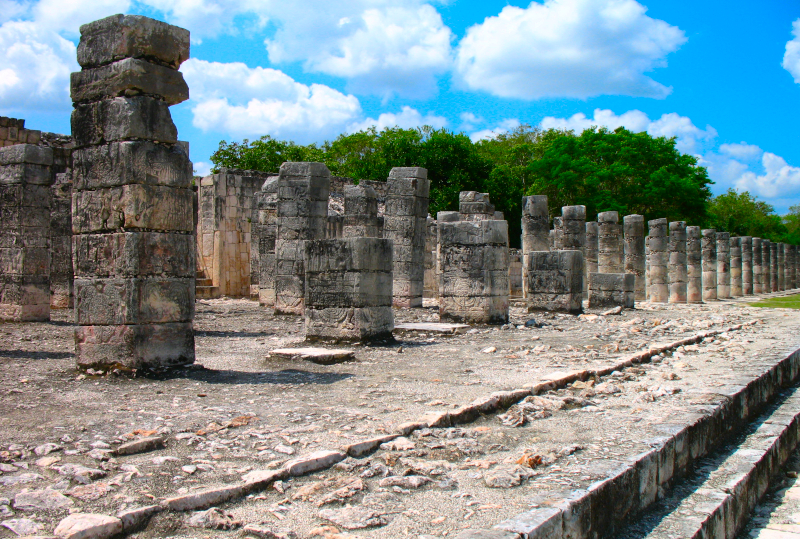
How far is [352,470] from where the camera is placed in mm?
3824

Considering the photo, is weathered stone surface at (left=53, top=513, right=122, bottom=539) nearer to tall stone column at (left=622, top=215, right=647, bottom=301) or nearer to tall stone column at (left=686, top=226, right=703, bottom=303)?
tall stone column at (left=622, top=215, right=647, bottom=301)

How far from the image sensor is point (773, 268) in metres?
38.5

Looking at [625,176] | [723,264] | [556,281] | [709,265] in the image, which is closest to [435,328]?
[556,281]

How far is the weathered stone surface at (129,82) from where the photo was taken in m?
6.76

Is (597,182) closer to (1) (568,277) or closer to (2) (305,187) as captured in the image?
(1) (568,277)

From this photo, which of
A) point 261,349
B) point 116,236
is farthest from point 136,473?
Answer: point 261,349

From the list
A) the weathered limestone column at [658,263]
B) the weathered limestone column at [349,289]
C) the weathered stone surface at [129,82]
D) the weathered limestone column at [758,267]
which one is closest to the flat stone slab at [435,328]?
the weathered limestone column at [349,289]

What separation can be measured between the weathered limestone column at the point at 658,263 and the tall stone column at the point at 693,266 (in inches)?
59.4

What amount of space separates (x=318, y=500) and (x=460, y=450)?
120 centimetres

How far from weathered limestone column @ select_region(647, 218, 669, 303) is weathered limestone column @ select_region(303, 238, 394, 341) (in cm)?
1659

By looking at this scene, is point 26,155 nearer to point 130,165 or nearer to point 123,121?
point 123,121

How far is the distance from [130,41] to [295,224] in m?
7.68

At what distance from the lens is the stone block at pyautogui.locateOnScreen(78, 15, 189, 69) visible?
680 cm

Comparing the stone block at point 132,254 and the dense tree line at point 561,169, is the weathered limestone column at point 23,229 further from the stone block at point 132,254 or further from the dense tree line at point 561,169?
the dense tree line at point 561,169
